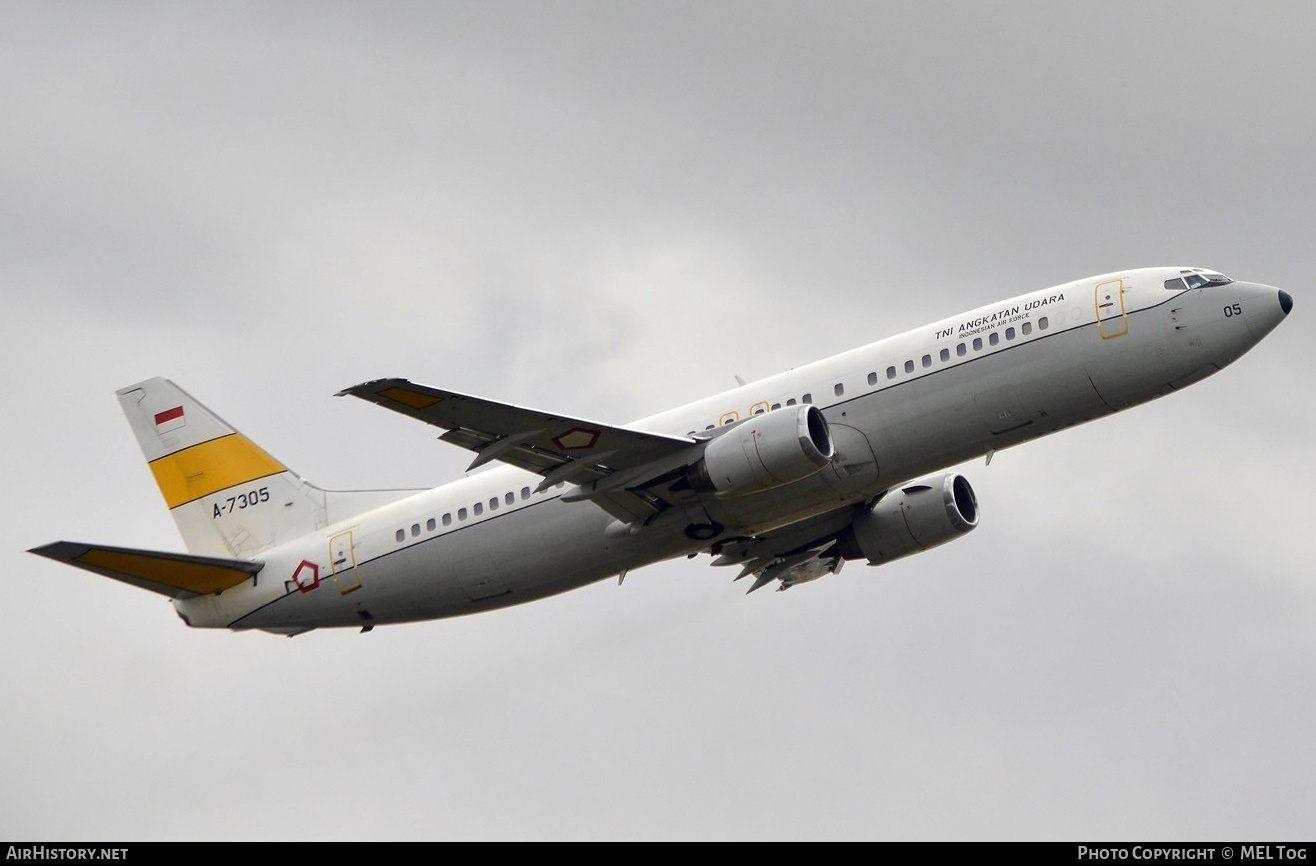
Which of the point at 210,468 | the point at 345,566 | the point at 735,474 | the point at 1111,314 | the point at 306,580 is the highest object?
the point at 210,468

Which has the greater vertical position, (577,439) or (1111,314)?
(1111,314)

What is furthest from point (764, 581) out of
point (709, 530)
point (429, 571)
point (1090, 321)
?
point (1090, 321)

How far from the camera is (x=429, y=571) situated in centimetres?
4788

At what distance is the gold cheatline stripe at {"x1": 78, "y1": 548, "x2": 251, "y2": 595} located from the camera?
47094 mm

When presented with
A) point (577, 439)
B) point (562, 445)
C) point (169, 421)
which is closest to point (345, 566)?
point (562, 445)

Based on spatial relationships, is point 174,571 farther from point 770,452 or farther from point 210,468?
point 770,452

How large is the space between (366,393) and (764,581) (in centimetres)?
1681

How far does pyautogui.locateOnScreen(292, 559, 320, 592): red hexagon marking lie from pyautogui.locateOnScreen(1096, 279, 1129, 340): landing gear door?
2247cm

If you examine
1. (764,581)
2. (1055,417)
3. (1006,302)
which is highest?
(1006,302)

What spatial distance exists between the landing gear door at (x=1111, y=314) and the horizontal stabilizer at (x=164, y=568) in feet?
80.1

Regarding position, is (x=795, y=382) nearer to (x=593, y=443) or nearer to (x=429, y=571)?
(x=593, y=443)

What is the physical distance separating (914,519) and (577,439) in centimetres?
1190

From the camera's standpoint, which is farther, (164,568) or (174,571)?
(174,571)

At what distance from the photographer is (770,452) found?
42.3 meters
